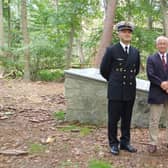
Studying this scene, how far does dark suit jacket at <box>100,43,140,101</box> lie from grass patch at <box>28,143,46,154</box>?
1.20 m

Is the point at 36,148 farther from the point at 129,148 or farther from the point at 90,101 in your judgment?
the point at 90,101

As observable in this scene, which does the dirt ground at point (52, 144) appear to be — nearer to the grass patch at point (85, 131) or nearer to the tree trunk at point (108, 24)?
the grass patch at point (85, 131)

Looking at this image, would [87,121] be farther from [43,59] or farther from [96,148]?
[43,59]

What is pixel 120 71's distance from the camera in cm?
454

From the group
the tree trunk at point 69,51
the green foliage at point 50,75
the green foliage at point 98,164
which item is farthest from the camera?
the tree trunk at point 69,51

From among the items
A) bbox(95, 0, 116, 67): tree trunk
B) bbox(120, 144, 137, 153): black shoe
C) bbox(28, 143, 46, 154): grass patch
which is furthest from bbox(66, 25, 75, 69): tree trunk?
bbox(120, 144, 137, 153): black shoe

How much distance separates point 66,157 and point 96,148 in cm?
54

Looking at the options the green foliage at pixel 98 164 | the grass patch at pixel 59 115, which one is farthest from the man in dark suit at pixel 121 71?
the grass patch at pixel 59 115

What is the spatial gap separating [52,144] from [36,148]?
292 millimetres

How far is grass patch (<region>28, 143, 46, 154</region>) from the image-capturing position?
4824 mm

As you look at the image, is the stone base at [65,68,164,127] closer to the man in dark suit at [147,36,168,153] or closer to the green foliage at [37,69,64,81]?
the man in dark suit at [147,36,168,153]

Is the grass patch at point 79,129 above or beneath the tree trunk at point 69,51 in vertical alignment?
beneath

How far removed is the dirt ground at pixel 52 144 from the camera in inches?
174

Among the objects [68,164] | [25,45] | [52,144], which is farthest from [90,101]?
[25,45]
